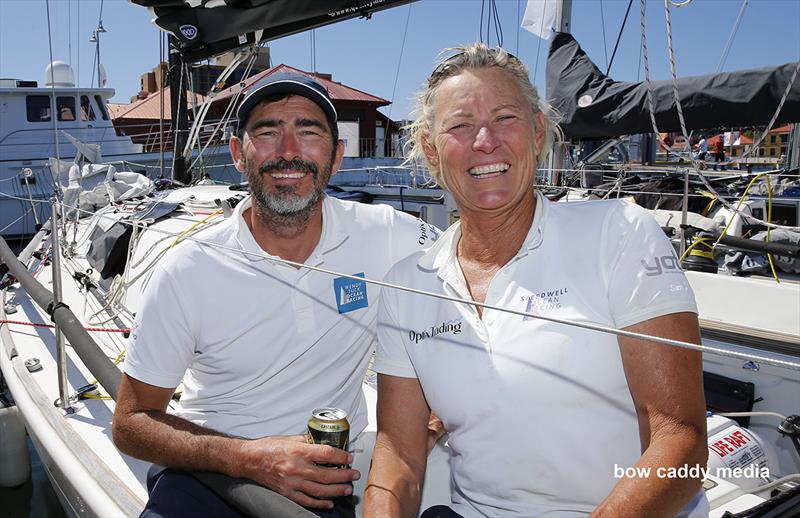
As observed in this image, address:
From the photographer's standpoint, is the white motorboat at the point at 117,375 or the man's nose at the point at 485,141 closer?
the man's nose at the point at 485,141

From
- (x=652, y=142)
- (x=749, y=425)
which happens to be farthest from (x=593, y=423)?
(x=652, y=142)

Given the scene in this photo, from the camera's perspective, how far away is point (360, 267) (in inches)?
79.0

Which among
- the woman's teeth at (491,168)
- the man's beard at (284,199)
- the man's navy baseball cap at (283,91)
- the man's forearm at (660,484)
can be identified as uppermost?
the man's navy baseball cap at (283,91)

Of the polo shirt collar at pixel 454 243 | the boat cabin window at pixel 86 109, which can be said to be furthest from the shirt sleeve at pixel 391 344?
the boat cabin window at pixel 86 109

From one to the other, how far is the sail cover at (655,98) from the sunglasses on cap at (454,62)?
68.7 inches

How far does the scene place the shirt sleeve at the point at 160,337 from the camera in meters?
1.75

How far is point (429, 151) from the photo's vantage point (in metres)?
1.85

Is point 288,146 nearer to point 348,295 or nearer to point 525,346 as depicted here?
point 348,295

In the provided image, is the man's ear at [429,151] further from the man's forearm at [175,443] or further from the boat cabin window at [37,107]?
the boat cabin window at [37,107]

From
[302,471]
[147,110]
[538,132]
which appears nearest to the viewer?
[302,471]

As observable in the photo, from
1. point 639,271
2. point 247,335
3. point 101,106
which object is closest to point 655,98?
point 639,271

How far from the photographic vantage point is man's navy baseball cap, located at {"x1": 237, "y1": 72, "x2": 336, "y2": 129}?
195 cm

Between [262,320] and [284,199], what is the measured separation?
40 cm

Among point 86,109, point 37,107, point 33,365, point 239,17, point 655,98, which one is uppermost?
point 86,109
